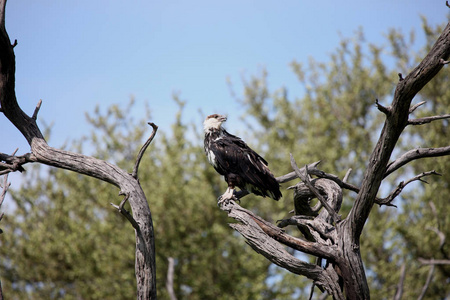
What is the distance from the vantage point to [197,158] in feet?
52.7

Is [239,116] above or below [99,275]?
above

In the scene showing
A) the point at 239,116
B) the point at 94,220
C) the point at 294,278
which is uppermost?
the point at 239,116

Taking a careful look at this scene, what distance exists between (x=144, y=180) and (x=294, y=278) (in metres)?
5.58

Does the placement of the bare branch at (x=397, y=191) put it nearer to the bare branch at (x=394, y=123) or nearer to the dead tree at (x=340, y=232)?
the dead tree at (x=340, y=232)

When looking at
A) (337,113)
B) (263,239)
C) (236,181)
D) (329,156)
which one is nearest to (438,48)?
(263,239)

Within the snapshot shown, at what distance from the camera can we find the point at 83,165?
543cm

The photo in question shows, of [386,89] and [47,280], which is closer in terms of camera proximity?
[47,280]

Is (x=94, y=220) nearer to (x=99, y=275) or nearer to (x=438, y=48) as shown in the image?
(x=99, y=275)

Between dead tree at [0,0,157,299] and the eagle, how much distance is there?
42.1 inches

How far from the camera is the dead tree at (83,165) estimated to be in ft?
17.1

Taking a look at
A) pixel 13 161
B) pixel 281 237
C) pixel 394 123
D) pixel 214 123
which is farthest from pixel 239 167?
pixel 13 161

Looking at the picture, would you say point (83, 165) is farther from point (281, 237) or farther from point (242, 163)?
point (281, 237)

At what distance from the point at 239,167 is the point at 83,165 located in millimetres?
1950

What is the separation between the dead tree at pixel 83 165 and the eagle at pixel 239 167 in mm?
1070
